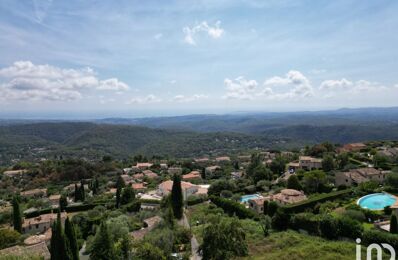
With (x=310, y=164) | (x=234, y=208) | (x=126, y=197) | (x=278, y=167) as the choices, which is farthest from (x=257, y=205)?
(x=310, y=164)

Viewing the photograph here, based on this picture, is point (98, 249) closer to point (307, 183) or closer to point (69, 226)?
point (69, 226)

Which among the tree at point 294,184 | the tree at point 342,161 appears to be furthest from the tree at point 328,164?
the tree at point 294,184

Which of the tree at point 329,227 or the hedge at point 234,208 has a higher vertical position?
the tree at point 329,227

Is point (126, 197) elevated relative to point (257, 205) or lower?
lower

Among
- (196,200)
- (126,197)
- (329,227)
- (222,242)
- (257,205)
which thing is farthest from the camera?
(126,197)

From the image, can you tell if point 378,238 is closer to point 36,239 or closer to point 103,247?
point 103,247

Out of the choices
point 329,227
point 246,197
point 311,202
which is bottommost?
point 246,197

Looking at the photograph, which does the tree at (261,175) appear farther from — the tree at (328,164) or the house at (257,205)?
the house at (257,205)
